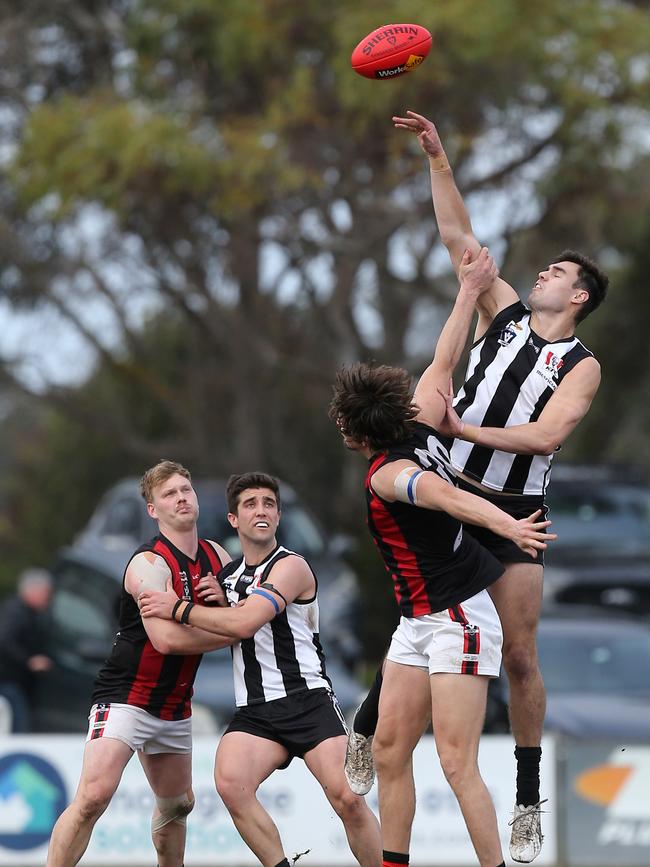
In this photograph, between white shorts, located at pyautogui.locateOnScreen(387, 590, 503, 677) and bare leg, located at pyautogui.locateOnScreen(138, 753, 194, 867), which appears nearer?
white shorts, located at pyautogui.locateOnScreen(387, 590, 503, 677)

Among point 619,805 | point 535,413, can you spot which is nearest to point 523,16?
point 619,805

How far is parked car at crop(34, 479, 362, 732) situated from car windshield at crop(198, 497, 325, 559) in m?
0.01

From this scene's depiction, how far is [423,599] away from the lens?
20.2ft

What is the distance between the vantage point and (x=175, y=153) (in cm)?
1669

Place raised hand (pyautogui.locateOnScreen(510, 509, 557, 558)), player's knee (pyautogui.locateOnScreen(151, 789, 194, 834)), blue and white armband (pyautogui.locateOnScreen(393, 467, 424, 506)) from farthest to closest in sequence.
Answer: player's knee (pyautogui.locateOnScreen(151, 789, 194, 834)) < blue and white armband (pyautogui.locateOnScreen(393, 467, 424, 506)) < raised hand (pyautogui.locateOnScreen(510, 509, 557, 558))

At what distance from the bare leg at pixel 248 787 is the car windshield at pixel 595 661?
564 centimetres

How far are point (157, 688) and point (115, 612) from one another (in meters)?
5.93

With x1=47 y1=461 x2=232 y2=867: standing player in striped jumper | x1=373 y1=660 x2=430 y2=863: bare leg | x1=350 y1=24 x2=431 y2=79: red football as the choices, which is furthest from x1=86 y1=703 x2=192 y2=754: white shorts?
x1=350 y1=24 x2=431 y2=79: red football

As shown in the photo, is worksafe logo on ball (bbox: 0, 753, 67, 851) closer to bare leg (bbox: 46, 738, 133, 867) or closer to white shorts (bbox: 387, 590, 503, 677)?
bare leg (bbox: 46, 738, 133, 867)

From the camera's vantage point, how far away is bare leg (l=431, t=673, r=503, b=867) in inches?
238

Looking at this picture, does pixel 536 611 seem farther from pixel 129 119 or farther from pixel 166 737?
pixel 129 119

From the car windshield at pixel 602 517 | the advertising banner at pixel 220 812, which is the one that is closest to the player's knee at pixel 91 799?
the advertising banner at pixel 220 812

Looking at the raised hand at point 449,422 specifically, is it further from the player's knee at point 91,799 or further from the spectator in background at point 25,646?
the spectator in background at point 25,646

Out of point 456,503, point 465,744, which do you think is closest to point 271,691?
point 465,744
